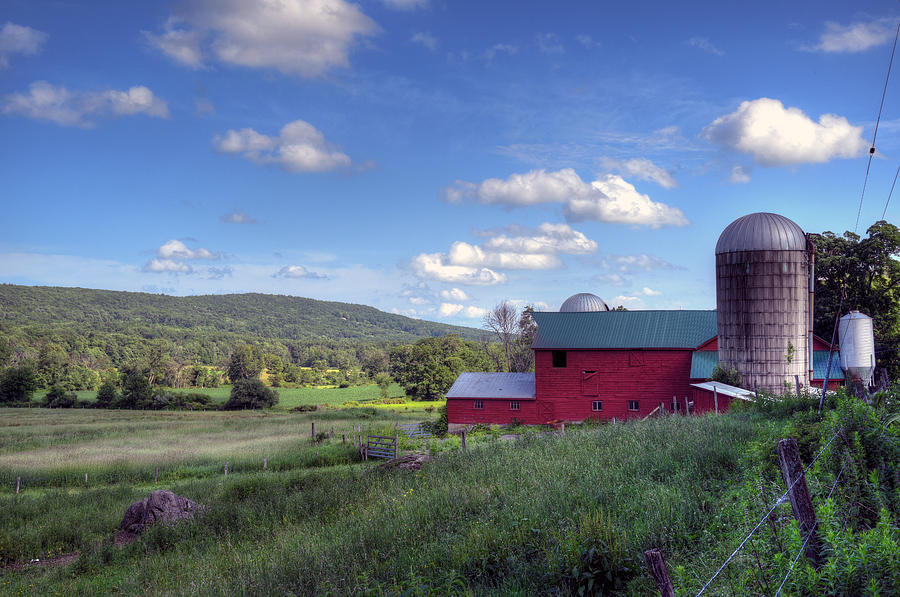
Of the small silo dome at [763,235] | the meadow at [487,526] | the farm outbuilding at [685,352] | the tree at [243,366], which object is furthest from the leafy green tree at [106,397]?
the small silo dome at [763,235]

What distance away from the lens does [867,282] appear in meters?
35.0

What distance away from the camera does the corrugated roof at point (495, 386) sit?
34094 mm

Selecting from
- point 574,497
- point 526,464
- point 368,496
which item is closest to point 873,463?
point 574,497

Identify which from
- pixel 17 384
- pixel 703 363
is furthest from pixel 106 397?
pixel 703 363

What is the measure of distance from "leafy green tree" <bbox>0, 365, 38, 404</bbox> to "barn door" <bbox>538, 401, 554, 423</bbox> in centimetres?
7241

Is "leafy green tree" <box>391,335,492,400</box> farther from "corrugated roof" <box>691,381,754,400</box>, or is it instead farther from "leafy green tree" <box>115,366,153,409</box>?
"corrugated roof" <box>691,381,754,400</box>

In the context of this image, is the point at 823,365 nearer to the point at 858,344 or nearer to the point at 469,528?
the point at 858,344

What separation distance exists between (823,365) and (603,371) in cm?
1107

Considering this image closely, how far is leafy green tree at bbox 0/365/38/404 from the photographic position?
7156cm

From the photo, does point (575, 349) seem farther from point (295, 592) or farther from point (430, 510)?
point (295, 592)

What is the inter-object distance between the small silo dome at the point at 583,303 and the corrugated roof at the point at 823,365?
15.2 m

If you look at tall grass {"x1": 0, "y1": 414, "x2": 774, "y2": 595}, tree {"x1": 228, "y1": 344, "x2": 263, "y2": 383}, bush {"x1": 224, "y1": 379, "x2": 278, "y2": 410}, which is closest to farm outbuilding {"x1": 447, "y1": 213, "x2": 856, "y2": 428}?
tall grass {"x1": 0, "y1": 414, "x2": 774, "y2": 595}

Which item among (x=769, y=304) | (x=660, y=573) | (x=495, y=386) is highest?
(x=769, y=304)

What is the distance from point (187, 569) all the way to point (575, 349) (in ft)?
85.5
